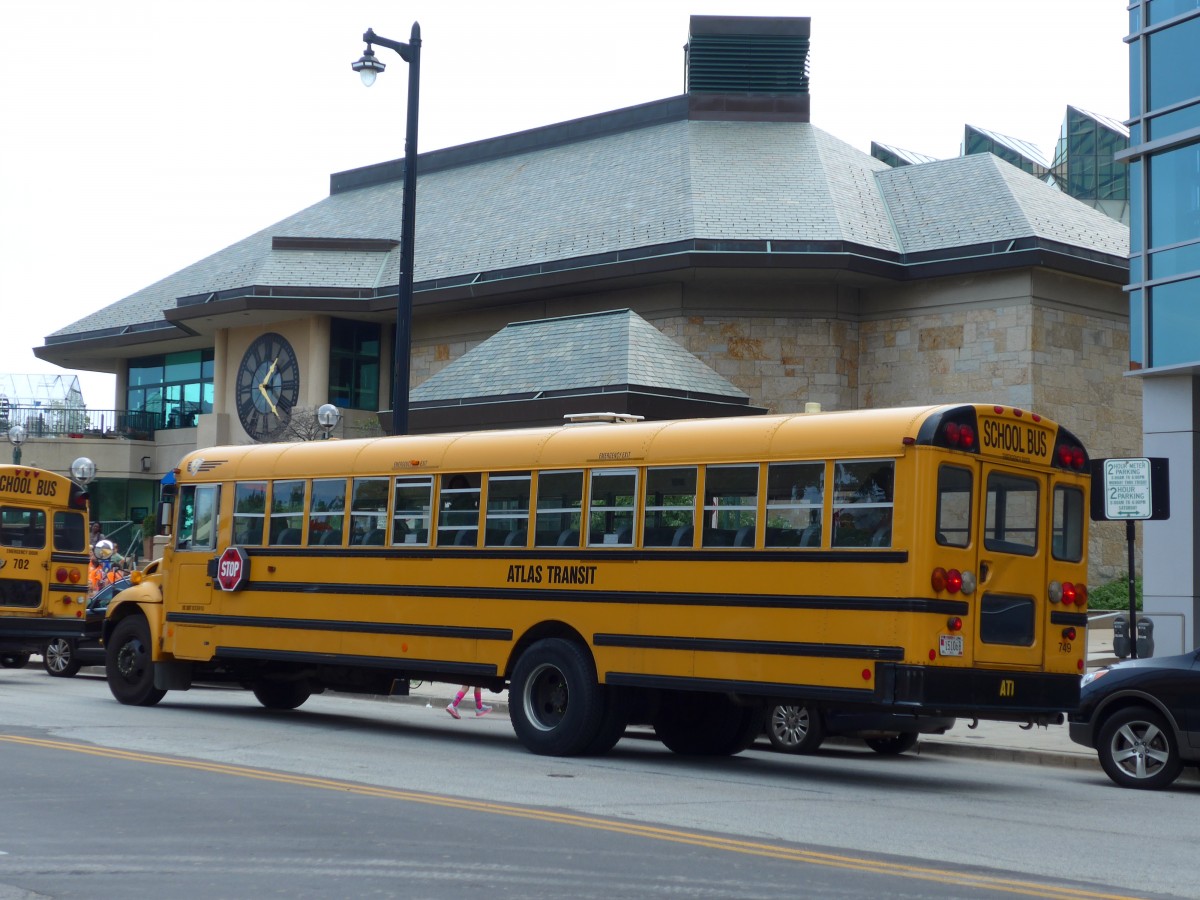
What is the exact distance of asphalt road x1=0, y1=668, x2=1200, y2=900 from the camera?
736 cm

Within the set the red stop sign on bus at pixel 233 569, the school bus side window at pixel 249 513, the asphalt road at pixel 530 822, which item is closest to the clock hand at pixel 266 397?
the school bus side window at pixel 249 513

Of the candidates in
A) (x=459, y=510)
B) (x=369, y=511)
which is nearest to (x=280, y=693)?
(x=369, y=511)

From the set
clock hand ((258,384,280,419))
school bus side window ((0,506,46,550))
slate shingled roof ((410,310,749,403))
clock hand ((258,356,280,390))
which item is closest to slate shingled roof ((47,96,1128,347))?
clock hand ((258,356,280,390))

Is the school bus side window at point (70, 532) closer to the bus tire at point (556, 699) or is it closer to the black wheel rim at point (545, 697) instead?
the bus tire at point (556, 699)

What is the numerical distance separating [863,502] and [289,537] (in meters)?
6.70

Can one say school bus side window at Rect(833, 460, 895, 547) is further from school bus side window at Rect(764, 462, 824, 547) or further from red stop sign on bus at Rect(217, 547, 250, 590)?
red stop sign on bus at Rect(217, 547, 250, 590)

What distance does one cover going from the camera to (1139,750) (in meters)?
12.8

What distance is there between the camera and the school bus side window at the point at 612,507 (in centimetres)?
1304

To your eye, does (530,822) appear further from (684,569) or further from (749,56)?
(749,56)

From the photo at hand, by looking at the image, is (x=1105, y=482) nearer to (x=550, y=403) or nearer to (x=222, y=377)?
(x=550, y=403)

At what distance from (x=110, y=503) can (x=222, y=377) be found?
8.43 meters

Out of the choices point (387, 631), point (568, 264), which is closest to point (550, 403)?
point (568, 264)

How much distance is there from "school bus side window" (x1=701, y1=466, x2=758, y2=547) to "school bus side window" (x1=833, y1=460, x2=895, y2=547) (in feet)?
2.51

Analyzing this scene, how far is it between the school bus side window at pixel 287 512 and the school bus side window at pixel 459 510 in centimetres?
204
